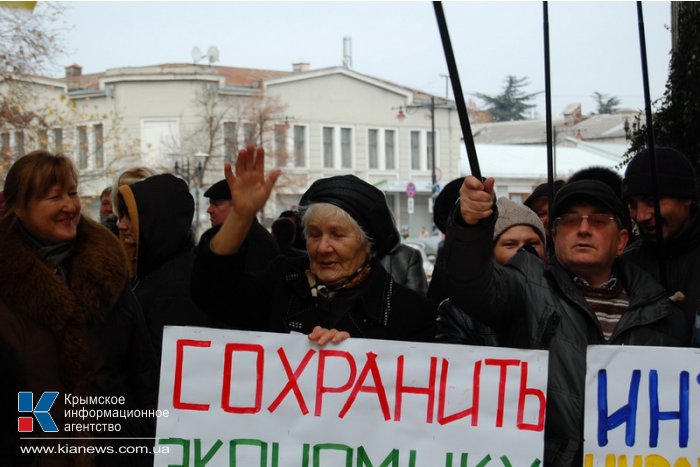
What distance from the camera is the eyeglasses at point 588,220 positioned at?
3.09 meters

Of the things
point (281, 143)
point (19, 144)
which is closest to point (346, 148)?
point (281, 143)

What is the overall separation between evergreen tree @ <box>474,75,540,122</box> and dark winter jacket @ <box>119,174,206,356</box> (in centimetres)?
9228

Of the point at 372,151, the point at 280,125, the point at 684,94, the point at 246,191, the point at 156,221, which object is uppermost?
the point at 280,125

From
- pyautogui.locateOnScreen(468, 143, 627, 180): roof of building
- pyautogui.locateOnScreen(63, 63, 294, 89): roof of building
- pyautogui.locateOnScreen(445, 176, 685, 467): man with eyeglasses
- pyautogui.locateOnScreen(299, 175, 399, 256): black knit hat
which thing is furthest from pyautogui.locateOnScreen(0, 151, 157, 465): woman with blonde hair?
pyautogui.locateOnScreen(468, 143, 627, 180): roof of building

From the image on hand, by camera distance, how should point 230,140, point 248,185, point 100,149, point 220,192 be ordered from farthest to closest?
point 230,140
point 100,149
point 220,192
point 248,185

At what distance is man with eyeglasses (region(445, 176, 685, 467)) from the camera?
2.76 metres

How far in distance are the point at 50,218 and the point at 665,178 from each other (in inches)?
93.8

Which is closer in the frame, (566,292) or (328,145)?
(566,292)

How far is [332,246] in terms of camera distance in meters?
3.11

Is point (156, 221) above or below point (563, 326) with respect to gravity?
above

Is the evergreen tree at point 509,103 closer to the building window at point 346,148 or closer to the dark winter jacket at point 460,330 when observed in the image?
the building window at point 346,148

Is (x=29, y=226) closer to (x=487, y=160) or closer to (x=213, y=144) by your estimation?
(x=213, y=144)

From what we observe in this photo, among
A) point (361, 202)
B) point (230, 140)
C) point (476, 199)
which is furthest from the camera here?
point (230, 140)

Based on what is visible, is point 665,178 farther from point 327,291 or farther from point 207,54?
point 207,54
